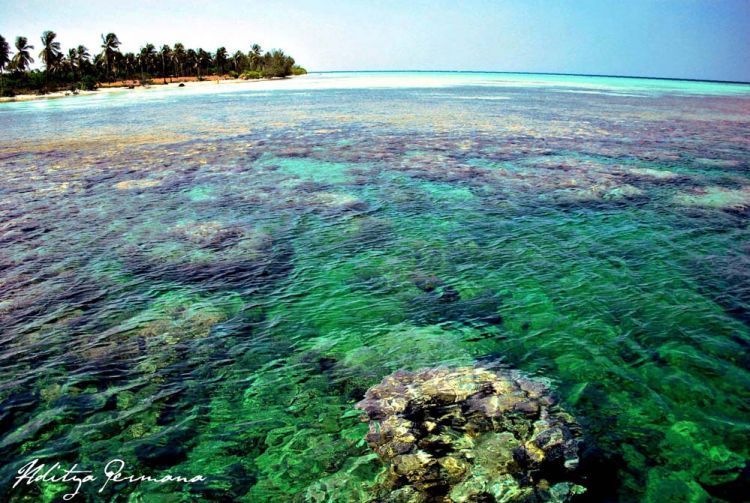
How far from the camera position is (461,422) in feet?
21.1

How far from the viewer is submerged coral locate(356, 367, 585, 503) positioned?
543cm

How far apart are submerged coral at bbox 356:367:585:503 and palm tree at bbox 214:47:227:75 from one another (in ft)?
701

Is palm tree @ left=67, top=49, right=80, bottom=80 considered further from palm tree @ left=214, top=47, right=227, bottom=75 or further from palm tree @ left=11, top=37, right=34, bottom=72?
palm tree @ left=214, top=47, right=227, bottom=75

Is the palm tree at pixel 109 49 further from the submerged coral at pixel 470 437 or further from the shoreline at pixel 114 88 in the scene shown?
the submerged coral at pixel 470 437

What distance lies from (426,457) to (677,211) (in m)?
16.0

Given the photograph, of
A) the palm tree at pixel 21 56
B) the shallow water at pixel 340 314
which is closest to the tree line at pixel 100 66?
the palm tree at pixel 21 56

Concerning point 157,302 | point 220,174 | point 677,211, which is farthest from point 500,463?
point 220,174

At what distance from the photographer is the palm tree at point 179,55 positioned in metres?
170

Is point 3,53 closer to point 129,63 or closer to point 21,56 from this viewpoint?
point 21,56

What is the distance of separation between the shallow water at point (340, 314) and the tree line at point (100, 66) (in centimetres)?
12519

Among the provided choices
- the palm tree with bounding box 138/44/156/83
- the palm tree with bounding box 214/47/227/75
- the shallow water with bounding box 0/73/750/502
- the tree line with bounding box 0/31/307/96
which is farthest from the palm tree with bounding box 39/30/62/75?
the shallow water with bounding box 0/73/750/502

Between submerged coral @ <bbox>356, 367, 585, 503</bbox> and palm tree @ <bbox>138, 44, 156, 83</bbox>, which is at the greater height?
palm tree @ <bbox>138, 44, 156, 83</bbox>

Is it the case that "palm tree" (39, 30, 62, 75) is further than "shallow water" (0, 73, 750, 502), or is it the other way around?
"palm tree" (39, 30, 62, 75)

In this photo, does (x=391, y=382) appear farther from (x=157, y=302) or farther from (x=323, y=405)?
(x=157, y=302)
